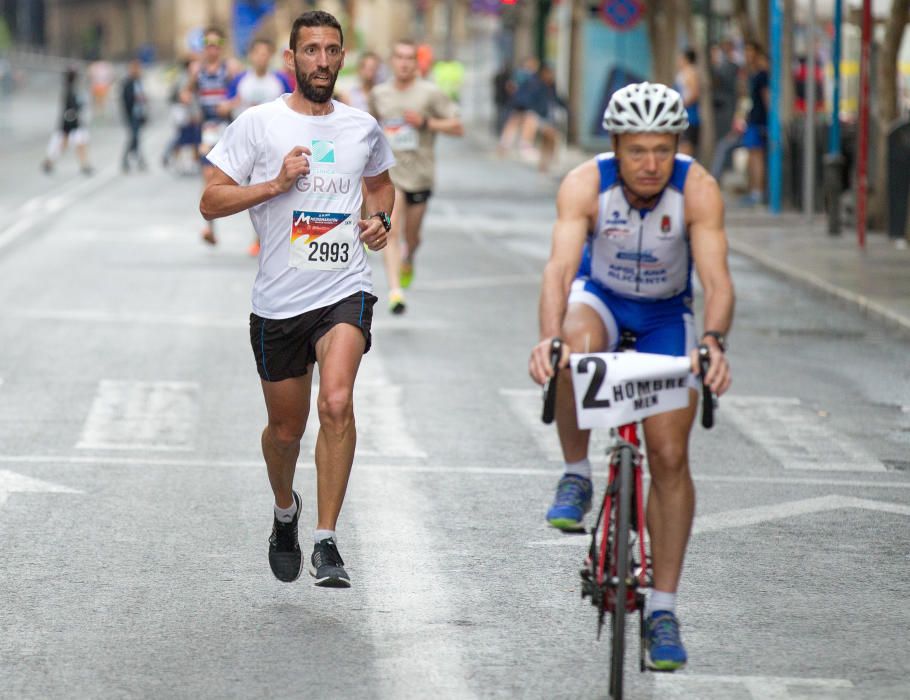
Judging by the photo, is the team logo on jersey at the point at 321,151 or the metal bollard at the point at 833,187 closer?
the team logo on jersey at the point at 321,151

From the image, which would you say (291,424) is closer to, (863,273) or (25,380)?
(25,380)

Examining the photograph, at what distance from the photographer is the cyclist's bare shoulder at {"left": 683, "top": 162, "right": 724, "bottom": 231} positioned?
607cm

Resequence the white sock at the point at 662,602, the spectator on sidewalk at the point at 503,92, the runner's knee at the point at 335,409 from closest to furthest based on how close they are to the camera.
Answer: the white sock at the point at 662,602
the runner's knee at the point at 335,409
the spectator on sidewalk at the point at 503,92

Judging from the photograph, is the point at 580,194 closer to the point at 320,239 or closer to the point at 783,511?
the point at 320,239

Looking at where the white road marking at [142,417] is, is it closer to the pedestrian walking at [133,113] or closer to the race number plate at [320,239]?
the race number plate at [320,239]

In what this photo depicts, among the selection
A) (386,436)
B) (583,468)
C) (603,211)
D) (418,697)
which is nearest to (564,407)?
(583,468)

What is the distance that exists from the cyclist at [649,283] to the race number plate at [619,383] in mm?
66

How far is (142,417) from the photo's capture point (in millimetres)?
10852

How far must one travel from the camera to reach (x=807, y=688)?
5.93 meters

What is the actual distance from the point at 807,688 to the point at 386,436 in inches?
187

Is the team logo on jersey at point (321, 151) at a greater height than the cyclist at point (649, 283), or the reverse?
the team logo on jersey at point (321, 151)

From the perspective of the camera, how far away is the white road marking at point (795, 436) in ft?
32.8

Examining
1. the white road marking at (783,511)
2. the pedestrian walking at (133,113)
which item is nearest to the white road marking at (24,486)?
the white road marking at (783,511)

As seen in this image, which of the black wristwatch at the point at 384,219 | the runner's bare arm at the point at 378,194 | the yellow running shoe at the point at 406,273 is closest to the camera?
the black wristwatch at the point at 384,219
